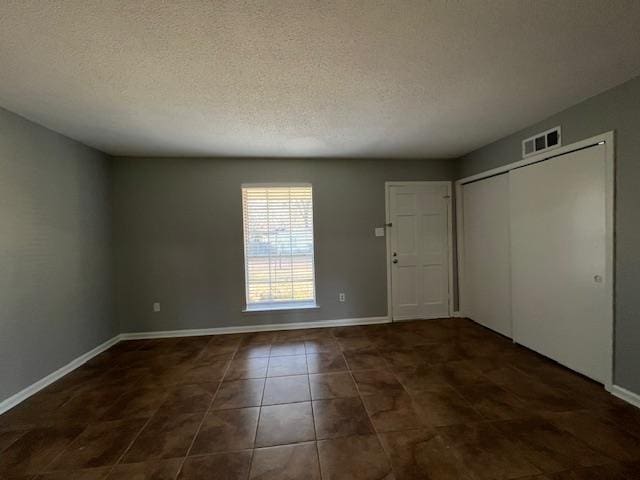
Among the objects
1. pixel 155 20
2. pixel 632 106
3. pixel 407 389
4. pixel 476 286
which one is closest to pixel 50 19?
pixel 155 20

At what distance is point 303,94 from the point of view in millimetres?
1972

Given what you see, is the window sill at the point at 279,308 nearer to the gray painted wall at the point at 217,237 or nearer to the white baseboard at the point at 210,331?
the gray painted wall at the point at 217,237

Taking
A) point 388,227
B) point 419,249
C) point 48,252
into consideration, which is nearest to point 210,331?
point 48,252

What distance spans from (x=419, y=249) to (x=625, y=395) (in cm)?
233

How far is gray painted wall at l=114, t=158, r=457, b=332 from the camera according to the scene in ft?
11.4

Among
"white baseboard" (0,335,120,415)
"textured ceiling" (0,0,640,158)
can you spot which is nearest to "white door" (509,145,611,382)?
"textured ceiling" (0,0,640,158)

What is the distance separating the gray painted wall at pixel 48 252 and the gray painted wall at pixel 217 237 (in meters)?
0.31

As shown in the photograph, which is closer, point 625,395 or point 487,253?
point 625,395

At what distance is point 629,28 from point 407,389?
2692 millimetres

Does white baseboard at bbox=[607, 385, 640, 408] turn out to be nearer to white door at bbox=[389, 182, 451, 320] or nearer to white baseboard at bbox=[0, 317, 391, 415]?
white door at bbox=[389, 182, 451, 320]

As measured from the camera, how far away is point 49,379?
244 cm

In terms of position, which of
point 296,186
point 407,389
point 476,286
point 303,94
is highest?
point 303,94

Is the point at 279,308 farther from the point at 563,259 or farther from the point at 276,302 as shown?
the point at 563,259

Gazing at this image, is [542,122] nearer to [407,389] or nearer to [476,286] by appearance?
[476,286]
